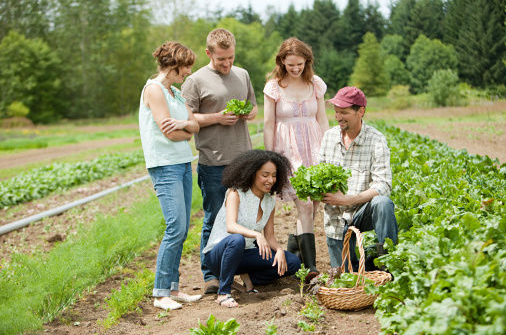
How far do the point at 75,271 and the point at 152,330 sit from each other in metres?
1.19

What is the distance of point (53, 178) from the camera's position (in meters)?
11.1

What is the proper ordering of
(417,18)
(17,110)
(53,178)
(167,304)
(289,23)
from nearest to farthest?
(167,304), (53,178), (417,18), (17,110), (289,23)

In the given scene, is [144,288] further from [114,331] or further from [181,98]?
[181,98]

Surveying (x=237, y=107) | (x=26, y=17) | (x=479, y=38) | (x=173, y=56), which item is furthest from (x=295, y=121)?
(x=26, y=17)

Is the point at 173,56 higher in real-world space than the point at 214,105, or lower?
higher

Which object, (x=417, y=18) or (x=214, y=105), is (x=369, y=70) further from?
(x=214, y=105)

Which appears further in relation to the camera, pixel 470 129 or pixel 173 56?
pixel 470 129

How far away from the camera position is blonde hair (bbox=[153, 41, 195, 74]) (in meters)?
3.71

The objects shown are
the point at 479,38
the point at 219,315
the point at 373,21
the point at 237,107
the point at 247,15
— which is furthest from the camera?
the point at 247,15

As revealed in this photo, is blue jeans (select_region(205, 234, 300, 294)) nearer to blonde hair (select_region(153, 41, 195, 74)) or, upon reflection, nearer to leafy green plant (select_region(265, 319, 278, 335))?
leafy green plant (select_region(265, 319, 278, 335))

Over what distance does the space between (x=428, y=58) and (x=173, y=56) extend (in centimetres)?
843

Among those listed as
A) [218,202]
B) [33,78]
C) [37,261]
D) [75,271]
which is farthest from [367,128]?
[33,78]

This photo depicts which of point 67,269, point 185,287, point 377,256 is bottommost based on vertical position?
point 185,287

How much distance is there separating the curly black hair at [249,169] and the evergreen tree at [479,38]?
5464 mm
